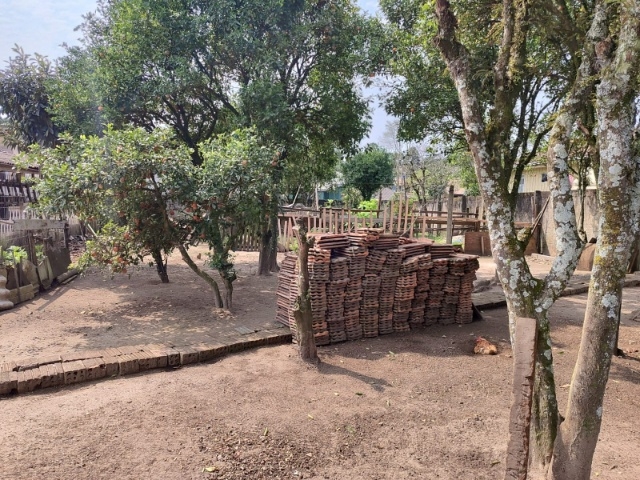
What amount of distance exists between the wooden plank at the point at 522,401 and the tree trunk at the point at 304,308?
283 centimetres

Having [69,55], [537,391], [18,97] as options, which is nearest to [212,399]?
[537,391]

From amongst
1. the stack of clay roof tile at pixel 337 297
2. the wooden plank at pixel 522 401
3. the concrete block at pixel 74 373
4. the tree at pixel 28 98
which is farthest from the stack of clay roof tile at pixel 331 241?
the tree at pixel 28 98

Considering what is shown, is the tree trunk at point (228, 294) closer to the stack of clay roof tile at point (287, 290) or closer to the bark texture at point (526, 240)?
the stack of clay roof tile at point (287, 290)

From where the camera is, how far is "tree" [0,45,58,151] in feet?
45.8

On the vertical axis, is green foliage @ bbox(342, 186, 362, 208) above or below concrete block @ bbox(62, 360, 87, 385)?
above

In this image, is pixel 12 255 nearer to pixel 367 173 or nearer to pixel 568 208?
pixel 568 208

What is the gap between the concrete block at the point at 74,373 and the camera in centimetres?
438

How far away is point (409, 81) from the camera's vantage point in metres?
8.55

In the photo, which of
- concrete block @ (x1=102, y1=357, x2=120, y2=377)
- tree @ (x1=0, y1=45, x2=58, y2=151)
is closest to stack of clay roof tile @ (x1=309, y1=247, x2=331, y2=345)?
concrete block @ (x1=102, y1=357, x2=120, y2=377)

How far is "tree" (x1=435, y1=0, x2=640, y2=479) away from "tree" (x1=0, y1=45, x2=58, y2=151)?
14.3 meters

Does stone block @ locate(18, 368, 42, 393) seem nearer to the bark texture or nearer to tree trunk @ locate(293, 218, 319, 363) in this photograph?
tree trunk @ locate(293, 218, 319, 363)

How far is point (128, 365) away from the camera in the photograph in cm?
468

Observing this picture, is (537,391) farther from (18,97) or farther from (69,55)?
(18,97)

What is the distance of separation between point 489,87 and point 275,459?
21.6 feet
